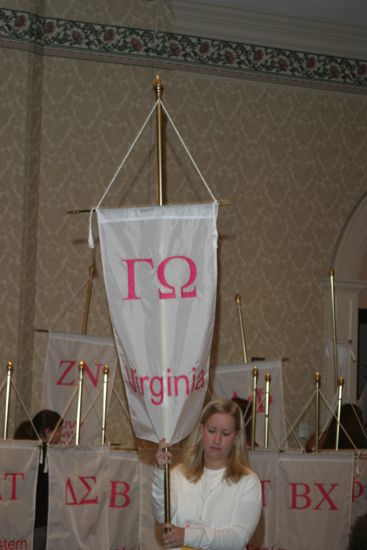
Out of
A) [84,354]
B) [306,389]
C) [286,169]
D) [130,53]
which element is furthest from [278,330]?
[130,53]

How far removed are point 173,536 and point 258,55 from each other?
5.28 meters

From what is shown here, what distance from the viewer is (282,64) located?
27.0 ft

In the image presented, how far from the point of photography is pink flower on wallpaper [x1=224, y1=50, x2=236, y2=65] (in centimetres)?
806

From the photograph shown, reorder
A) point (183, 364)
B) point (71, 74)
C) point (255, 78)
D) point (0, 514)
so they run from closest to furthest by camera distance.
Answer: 1. point (183, 364)
2. point (0, 514)
3. point (71, 74)
4. point (255, 78)

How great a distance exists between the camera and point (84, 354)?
6.83 meters

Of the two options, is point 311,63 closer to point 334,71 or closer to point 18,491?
point 334,71

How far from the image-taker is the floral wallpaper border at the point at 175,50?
7344 millimetres

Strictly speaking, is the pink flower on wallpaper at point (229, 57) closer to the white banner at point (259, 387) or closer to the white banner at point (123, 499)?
the white banner at point (259, 387)

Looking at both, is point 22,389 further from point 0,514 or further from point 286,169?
point 286,169

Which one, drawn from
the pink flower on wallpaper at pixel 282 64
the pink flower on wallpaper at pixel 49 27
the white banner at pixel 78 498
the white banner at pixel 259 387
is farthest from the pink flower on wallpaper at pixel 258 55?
the white banner at pixel 78 498

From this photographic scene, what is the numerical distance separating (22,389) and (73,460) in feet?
6.20

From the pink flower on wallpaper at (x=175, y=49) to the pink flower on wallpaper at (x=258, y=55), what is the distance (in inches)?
25.9

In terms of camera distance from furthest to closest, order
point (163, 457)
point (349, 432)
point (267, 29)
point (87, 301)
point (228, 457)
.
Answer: point (267, 29), point (87, 301), point (349, 432), point (228, 457), point (163, 457)

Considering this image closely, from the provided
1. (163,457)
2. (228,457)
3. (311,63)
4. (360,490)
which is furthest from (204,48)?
(163,457)
